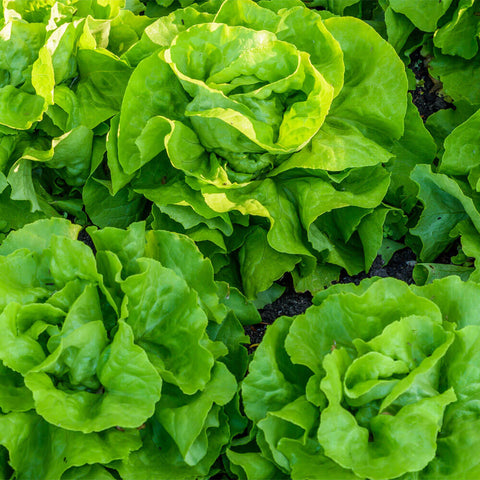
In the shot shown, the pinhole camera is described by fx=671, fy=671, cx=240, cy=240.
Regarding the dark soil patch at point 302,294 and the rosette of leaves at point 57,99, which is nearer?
the rosette of leaves at point 57,99

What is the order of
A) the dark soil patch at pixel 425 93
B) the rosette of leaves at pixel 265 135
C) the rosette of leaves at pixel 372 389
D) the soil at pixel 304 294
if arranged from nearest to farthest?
1. the rosette of leaves at pixel 372 389
2. the rosette of leaves at pixel 265 135
3. the soil at pixel 304 294
4. the dark soil patch at pixel 425 93

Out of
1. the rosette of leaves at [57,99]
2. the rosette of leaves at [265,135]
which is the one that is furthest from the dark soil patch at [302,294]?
the rosette of leaves at [57,99]

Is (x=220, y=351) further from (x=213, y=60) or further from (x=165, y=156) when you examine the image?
(x=213, y=60)

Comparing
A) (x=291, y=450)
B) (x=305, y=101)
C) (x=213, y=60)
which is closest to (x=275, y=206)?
(x=305, y=101)

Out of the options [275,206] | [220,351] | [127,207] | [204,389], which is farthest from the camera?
[127,207]

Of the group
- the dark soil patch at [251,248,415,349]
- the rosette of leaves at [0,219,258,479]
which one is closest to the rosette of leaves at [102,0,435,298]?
the dark soil patch at [251,248,415,349]

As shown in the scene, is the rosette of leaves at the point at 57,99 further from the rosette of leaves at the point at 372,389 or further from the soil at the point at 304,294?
Answer: the rosette of leaves at the point at 372,389

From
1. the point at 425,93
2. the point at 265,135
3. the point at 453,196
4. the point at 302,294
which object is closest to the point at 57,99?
the point at 265,135
